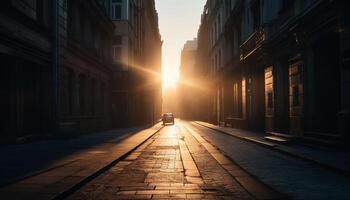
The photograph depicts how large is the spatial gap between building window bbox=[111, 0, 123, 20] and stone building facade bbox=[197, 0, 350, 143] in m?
11.3

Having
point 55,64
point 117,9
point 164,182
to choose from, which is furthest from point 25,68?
point 117,9

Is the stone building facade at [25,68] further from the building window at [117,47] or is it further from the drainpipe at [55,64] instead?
the building window at [117,47]

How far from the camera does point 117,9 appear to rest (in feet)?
140

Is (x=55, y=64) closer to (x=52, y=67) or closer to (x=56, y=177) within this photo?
(x=52, y=67)

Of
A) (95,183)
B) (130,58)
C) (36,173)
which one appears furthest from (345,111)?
(130,58)

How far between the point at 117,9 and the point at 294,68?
2660 centimetres

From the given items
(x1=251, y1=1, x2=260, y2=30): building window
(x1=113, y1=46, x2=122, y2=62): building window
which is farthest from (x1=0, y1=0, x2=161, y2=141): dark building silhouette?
(x1=251, y1=1, x2=260, y2=30): building window

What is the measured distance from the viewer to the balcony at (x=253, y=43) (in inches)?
1024

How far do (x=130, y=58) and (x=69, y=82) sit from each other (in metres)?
19.0

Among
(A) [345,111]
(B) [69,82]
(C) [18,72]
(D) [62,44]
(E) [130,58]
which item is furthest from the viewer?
(E) [130,58]

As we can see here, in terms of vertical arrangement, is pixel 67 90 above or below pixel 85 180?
above

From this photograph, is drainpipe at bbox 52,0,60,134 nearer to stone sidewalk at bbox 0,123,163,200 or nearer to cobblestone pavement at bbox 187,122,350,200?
stone sidewalk at bbox 0,123,163,200

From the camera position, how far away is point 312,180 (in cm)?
921

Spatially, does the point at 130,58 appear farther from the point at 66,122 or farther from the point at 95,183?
the point at 95,183
